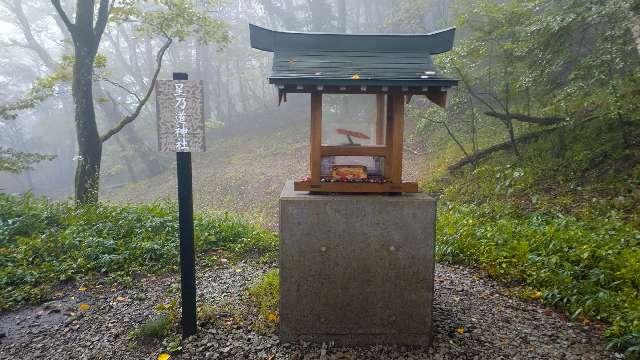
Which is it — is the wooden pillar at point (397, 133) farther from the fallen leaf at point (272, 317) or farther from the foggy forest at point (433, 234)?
the fallen leaf at point (272, 317)

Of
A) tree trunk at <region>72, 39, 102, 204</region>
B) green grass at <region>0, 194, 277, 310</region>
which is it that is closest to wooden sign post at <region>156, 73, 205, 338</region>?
green grass at <region>0, 194, 277, 310</region>

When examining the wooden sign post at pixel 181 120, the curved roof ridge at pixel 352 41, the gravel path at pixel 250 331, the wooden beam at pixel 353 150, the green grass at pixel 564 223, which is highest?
the curved roof ridge at pixel 352 41

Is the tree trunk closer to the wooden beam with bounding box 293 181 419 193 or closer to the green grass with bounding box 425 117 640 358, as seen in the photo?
the wooden beam with bounding box 293 181 419 193

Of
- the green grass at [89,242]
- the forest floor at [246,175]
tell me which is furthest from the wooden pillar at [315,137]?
the forest floor at [246,175]

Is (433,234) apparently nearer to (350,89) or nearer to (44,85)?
(350,89)

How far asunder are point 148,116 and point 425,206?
27517 mm

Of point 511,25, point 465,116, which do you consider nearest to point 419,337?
point 511,25

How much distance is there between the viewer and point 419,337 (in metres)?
3.94

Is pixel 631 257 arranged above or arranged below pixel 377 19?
below

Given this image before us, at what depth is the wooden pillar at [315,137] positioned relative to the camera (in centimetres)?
372

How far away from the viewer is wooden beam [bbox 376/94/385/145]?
3992mm

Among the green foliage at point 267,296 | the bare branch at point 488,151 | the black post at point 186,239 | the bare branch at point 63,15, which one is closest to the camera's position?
the black post at point 186,239

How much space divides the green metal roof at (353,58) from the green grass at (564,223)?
3055 mm

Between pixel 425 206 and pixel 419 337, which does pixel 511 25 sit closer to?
pixel 425 206
